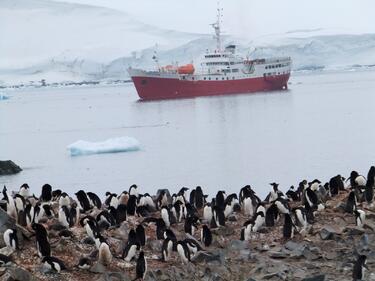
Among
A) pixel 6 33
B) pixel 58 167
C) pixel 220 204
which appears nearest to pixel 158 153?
pixel 58 167

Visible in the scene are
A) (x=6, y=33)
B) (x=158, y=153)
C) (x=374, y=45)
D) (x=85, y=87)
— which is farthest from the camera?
(x=6, y=33)

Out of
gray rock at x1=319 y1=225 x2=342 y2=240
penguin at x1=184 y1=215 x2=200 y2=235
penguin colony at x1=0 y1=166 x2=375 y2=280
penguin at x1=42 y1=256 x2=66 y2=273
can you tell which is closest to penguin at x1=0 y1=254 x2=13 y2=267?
penguin colony at x1=0 y1=166 x2=375 y2=280

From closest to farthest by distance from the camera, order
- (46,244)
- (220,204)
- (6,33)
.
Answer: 1. (46,244)
2. (220,204)
3. (6,33)

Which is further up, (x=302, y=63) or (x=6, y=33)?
(x=6, y=33)

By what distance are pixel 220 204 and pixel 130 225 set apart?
4.54 ft

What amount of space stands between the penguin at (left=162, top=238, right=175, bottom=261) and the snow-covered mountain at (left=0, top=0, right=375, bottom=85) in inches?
2447

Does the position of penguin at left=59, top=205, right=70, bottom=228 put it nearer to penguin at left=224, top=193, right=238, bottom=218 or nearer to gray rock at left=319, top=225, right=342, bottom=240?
penguin at left=224, top=193, right=238, bottom=218

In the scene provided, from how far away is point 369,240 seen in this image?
25.0ft

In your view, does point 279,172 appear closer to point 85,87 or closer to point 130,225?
point 130,225

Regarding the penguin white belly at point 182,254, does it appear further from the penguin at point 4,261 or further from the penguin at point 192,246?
the penguin at point 4,261

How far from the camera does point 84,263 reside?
22.1ft

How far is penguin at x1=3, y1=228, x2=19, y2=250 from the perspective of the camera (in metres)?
6.69

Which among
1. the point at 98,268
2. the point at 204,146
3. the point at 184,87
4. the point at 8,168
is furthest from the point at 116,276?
the point at 184,87

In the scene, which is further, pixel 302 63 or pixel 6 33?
pixel 6 33
